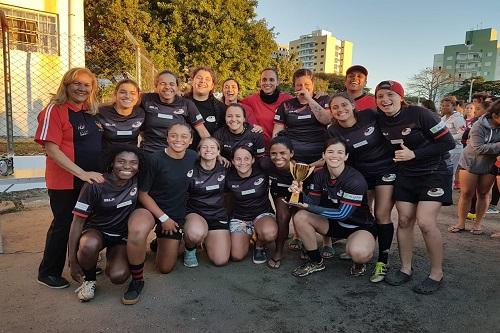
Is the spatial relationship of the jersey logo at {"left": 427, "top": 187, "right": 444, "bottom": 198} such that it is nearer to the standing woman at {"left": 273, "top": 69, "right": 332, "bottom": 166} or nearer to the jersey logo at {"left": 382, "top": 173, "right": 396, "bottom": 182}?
the jersey logo at {"left": 382, "top": 173, "right": 396, "bottom": 182}

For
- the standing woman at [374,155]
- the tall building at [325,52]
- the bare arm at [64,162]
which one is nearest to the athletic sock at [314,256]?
the standing woman at [374,155]

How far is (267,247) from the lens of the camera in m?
4.49

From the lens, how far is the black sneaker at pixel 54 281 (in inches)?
129

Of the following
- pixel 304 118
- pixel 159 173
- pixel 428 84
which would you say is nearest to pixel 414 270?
pixel 304 118

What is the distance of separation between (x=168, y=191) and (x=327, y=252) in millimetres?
1948

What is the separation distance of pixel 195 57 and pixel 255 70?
3753mm

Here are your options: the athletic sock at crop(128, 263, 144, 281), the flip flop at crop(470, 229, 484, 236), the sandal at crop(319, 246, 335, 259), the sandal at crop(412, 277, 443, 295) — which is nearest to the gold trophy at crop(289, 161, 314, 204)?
the sandal at crop(319, 246, 335, 259)

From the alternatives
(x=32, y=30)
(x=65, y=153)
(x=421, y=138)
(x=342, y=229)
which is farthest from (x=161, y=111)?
(x=32, y=30)

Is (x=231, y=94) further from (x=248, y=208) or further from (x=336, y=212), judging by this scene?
(x=336, y=212)

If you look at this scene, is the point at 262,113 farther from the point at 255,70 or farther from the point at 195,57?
the point at 255,70

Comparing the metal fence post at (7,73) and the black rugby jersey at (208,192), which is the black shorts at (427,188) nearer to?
the black rugby jersey at (208,192)

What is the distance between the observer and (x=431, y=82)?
53031mm

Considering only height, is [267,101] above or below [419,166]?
above

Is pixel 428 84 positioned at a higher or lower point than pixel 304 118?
higher
